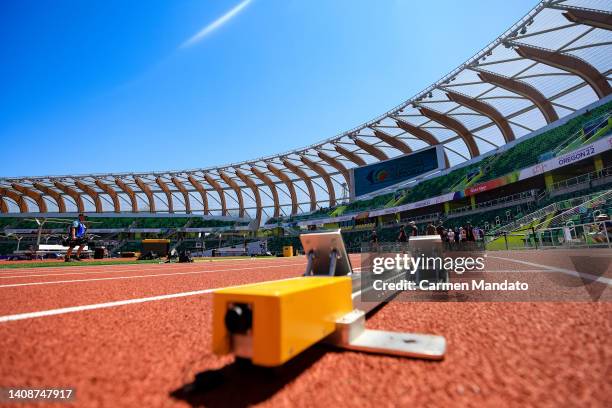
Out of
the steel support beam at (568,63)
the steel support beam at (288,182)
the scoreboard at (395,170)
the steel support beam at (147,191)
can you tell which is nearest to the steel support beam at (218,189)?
the steel support beam at (147,191)

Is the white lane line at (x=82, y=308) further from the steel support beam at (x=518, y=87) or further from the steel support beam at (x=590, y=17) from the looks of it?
the steel support beam at (x=518, y=87)

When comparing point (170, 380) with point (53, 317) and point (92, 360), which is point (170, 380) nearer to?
point (92, 360)

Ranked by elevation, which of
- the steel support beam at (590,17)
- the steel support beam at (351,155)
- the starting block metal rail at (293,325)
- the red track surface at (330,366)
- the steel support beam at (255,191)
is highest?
the steel support beam at (590,17)

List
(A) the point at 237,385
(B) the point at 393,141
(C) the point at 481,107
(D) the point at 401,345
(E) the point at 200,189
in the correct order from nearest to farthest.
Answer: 1. (A) the point at 237,385
2. (D) the point at 401,345
3. (C) the point at 481,107
4. (B) the point at 393,141
5. (E) the point at 200,189

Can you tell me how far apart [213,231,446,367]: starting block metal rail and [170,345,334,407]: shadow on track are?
0.14 metres

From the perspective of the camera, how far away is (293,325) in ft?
4.33

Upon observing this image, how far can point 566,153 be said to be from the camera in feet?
66.6

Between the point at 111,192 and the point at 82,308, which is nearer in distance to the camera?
the point at 82,308

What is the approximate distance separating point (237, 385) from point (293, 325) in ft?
1.27

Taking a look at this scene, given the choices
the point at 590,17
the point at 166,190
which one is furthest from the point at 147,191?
the point at 590,17

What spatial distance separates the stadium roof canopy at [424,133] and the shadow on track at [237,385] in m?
26.8

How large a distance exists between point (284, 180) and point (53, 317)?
153 feet

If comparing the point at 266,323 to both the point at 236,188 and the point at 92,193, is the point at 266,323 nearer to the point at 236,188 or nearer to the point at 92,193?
the point at 236,188

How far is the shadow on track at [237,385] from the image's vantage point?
48.5 inches
